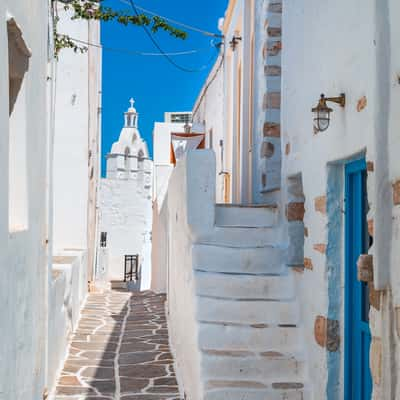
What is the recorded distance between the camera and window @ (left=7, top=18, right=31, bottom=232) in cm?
341

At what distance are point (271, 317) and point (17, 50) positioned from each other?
122 inches

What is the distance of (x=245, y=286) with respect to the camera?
5.38 metres

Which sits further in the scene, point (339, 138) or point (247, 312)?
point (247, 312)

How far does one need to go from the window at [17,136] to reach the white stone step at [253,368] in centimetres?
199

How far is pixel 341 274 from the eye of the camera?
14.0ft

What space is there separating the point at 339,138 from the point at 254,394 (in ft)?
6.79

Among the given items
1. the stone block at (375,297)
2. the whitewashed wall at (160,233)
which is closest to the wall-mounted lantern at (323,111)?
the stone block at (375,297)

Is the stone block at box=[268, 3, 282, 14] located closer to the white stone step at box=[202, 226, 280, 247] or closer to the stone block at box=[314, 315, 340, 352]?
the white stone step at box=[202, 226, 280, 247]

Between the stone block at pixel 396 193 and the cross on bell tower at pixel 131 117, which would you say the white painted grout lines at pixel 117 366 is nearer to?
the stone block at pixel 396 193

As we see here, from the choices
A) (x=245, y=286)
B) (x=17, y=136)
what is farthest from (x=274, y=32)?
(x=17, y=136)

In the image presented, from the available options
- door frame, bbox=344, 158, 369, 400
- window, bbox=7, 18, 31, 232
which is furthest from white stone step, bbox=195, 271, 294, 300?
window, bbox=7, 18, 31, 232

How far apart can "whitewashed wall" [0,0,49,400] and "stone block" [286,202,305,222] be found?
230 centimetres

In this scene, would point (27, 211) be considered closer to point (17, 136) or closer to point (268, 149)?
point (17, 136)

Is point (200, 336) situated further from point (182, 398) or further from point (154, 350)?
point (154, 350)
